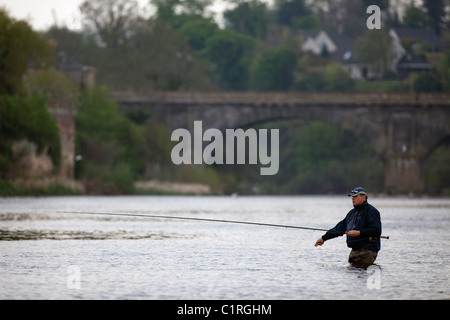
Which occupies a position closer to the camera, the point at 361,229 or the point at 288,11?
the point at 361,229

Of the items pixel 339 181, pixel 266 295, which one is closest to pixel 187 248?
pixel 266 295

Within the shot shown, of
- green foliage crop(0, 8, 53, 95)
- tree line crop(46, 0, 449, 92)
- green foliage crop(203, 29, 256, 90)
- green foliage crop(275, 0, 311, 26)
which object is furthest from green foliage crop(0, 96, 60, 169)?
green foliage crop(275, 0, 311, 26)

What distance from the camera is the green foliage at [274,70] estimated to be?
137 meters

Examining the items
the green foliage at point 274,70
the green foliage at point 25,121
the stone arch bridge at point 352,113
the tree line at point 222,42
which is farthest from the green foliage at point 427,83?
the green foliage at point 25,121

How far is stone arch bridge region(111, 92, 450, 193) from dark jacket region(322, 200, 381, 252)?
241 feet

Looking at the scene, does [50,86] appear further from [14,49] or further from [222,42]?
[222,42]

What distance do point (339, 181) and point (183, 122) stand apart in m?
23.4

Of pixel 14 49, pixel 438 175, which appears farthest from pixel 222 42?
pixel 14 49

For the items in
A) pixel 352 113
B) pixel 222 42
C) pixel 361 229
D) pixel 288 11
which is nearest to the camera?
pixel 361 229

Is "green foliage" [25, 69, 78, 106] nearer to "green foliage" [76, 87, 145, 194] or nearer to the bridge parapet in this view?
"green foliage" [76, 87, 145, 194]

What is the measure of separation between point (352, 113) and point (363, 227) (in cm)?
7669

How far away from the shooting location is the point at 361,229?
1978 cm

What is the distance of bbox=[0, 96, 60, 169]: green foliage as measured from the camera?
6228 cm

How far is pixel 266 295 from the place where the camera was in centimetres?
1731
